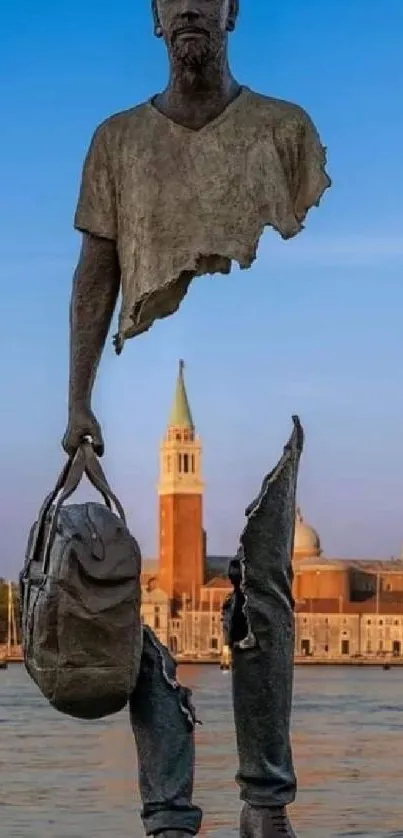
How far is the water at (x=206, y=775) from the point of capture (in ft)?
50.4

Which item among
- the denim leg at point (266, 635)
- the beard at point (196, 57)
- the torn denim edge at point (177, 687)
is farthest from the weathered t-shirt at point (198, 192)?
the torn denim edge at point (177, 687)

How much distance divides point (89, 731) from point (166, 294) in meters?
40.9

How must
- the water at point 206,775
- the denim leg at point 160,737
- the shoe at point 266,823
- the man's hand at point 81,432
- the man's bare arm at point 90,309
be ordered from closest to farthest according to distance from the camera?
the shoe at point 266,823
the denim leg at point 160,737
the man's hand at point 81,432
the man's bare arm at point 90,309
the water at point 206,775

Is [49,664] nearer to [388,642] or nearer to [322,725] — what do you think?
[322,725]

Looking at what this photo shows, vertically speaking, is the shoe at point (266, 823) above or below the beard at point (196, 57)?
below

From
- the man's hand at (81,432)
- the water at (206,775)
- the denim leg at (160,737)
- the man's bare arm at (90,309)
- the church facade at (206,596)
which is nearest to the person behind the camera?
the denim leg at (160,737)

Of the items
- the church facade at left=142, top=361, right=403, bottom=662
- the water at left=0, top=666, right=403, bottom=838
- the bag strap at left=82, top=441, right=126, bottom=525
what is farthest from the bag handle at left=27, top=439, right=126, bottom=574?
the church facade at left=142, top=361, right=403, bottom=662

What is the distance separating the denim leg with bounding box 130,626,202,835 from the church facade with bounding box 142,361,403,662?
471ft

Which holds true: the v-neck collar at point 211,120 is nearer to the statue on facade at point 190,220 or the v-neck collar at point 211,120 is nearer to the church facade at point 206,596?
the statue on facade at point 190,220

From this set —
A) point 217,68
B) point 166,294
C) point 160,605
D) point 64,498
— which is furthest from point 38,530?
point 160,605

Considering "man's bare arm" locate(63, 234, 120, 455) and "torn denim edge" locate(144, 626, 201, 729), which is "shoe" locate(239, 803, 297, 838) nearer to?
"torn denim edge" locate(144, 626, 201, 729)

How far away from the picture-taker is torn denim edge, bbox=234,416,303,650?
541 centimetres

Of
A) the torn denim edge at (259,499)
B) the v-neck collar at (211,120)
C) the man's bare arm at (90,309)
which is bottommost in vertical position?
the torn denim edge at (259,499)

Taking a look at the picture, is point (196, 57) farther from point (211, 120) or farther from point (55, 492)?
point (55, 492)
